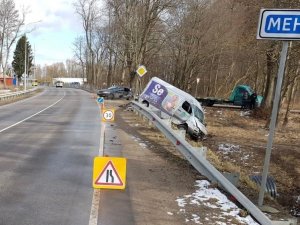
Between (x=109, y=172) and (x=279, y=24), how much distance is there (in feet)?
11.3

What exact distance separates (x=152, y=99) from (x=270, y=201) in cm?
1275

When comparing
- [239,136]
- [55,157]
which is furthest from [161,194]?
[239,136]

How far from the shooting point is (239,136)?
21578 mm

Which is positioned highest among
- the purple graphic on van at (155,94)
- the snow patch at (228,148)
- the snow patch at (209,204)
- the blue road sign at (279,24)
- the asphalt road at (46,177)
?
the blue road sign at (279,24)

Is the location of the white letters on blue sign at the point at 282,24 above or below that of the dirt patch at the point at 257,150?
above

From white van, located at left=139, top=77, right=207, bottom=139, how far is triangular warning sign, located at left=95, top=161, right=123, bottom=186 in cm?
1222

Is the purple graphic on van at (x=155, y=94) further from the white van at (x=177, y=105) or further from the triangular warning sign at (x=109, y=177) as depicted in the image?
the triangular warning sign at (x=109, y=177)

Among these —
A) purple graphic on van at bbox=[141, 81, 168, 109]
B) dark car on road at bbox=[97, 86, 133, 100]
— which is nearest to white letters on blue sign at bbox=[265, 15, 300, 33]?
purple graphic on van at bbox=[141, 81, 168, 109]

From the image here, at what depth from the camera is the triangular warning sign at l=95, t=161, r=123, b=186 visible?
21.6 feet

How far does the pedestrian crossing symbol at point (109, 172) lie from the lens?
21.5 feet

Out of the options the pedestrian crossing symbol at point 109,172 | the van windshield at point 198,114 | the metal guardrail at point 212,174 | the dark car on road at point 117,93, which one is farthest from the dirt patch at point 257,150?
the dark car on road at point 117,93

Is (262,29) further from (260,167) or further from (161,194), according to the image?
(260,167)

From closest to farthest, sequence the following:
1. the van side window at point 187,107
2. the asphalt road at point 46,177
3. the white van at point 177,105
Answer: the asphalt road at point 46,177 < the white van at point 177,105 < the van side window at point 187,107

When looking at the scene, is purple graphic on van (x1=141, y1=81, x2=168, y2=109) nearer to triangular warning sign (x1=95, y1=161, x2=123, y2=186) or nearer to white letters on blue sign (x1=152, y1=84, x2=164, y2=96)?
white letters on blue sign (x1=152, y1=84, x2=164, y2=96)
